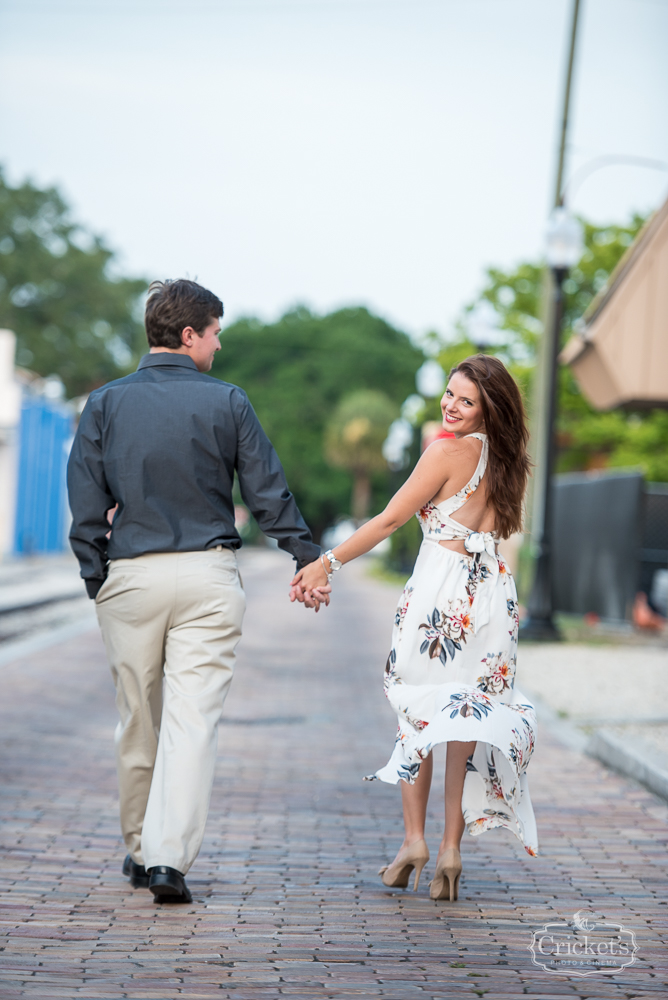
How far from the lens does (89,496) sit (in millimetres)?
3697

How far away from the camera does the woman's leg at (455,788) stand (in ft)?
12.0

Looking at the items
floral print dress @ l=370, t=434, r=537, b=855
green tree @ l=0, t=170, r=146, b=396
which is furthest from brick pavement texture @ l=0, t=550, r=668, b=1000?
green tree @ l=0, t=170, r=146, b=396

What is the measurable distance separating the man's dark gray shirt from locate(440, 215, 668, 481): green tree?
92.2 ft

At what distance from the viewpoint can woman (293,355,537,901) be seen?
369cm

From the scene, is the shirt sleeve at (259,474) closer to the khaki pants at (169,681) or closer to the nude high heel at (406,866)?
the khaki pants at (169,681)

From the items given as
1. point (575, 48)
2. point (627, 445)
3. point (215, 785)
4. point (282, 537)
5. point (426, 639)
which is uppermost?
point (575, 48)

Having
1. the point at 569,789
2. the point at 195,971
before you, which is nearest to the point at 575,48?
the point at 569,789

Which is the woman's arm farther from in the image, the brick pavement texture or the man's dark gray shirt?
the brick pavement texture

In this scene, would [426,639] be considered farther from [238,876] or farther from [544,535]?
[544,535]

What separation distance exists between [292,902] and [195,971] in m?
0.73

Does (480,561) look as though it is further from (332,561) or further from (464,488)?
(332,561)

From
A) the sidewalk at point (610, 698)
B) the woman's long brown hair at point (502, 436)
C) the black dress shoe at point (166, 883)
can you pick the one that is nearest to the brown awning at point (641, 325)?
the sidewalk at point (610, 698)

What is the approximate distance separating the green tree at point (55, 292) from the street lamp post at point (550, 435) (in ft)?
124

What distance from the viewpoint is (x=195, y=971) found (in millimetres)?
2971
